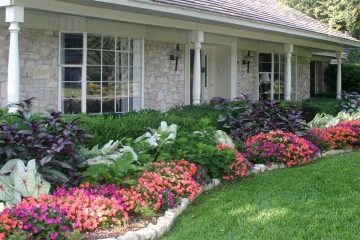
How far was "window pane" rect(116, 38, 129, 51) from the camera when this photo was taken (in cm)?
1124

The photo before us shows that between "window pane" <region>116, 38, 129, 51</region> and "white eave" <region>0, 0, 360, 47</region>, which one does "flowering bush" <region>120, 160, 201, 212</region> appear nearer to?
"white eave" <region>0, 0, 360, 47</region>

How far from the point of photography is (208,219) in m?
5.45

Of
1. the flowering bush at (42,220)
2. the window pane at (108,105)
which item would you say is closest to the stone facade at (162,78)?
the window pane at (108,105)

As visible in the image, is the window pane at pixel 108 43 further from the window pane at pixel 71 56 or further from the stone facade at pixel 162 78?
the stone facade at pixel 162 78

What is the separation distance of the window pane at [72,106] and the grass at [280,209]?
4418 millimetres

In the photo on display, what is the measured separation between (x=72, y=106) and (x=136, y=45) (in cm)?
218

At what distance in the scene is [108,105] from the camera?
1113 cm

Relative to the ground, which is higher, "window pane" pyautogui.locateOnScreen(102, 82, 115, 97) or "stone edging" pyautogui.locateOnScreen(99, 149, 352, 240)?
"window pane" pyautogui.locateOnScreen(102, 82, 115, 97)

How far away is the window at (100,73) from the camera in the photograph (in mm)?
10477

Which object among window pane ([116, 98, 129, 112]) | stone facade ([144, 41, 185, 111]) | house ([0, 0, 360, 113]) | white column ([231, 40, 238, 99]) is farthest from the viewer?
white column ([231, 40, 238, 99])

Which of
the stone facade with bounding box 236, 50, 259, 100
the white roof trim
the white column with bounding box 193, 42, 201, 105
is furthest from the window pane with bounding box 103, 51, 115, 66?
the stone facade with bounding box 236, 50, 259, 100

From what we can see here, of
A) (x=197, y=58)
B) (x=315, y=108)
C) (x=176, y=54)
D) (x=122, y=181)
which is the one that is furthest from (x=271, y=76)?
(x=122, y=181)

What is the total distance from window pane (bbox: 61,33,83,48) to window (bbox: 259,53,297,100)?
26.3 ft

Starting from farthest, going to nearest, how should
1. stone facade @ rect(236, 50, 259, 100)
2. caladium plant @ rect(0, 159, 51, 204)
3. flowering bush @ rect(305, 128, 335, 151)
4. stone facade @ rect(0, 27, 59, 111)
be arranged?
stone facade @ rect(236, 50, 259, 100) < flowering bush @ rect(305, 128, 335, 151) < stone facade @ rect(0, 27, 59, 111) < caladium plant @ rect(0, 159, 51, 204)
